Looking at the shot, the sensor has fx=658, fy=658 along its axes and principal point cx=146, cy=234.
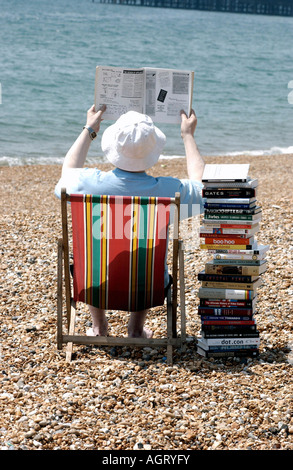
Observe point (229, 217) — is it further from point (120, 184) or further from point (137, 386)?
point (137, 386)

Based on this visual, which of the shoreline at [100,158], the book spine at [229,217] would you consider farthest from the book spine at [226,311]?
the shoreline at [100,158]

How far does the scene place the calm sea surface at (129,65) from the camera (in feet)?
48.6

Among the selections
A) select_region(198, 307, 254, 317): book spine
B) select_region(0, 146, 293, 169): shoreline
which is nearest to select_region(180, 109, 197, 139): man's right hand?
select_region(198, 307, 254, 317): book spine

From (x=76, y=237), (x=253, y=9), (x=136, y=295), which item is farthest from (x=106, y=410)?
(x=253, y=9)

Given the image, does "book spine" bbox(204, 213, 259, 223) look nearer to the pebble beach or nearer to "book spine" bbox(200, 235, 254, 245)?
"book spine" bbox(200, 235, 254, 245)

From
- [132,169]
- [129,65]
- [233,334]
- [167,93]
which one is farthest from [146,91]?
[129,65]

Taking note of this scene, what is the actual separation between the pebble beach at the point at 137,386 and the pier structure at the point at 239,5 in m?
82.6

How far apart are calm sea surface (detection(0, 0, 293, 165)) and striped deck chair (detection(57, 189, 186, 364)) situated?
30.2 ft

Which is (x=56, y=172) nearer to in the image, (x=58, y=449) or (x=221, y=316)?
(x=221, y=316)

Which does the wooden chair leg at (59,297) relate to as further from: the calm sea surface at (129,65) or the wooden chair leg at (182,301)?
the calm sea surface at (129,65)

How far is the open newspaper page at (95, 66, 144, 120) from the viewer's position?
362 cm

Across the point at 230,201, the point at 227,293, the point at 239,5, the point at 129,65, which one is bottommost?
the point at 129,65

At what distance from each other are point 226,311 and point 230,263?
252mm

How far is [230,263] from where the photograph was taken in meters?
3.38
